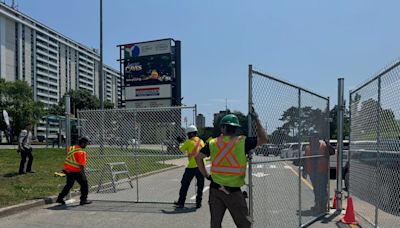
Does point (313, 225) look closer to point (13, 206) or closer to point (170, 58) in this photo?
point (13, 206)

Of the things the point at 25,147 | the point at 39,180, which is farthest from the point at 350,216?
the point at 25,147

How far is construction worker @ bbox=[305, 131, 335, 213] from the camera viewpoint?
25.4ft

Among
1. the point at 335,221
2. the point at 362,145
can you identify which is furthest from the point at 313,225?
the point at 362,145

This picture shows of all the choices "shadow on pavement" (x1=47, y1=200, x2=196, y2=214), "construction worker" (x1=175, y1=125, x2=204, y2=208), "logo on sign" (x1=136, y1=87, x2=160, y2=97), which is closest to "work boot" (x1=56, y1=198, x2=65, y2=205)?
"shadow on pavement" (x1=47, y1=200, x2=196, y2=214)

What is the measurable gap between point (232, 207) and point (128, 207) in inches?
210

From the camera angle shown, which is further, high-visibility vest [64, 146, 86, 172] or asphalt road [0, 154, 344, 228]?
high-visibility vest [64, 146, 86, 172]

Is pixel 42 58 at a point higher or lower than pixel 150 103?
higher

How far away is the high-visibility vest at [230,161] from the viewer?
475cm

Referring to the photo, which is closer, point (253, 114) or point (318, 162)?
point (253, 114)

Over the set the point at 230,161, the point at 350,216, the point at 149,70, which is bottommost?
the point at 350,216

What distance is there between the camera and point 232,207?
4.72m

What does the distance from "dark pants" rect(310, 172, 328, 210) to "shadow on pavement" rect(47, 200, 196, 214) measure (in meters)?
2.70

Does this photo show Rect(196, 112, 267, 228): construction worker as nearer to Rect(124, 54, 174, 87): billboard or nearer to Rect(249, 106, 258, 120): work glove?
Rect(249, 106, 258, 120): work glove

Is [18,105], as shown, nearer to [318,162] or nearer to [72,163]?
[72,163]
